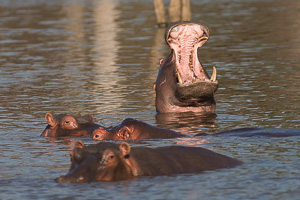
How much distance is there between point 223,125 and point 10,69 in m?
9.73

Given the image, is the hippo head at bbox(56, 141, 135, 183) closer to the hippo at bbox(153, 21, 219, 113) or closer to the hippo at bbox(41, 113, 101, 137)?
the hippo at bbox(41, 113, 101, 137)

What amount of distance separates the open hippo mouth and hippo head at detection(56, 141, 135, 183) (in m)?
4.58

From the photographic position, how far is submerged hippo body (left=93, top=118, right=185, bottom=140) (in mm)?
9141

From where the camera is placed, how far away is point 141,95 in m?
14.2

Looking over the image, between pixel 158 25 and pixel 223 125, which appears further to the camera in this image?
pixel 158 25

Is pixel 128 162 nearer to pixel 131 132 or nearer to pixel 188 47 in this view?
pixel 131 132

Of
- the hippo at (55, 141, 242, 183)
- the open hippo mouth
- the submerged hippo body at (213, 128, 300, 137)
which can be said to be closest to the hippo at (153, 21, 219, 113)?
the open hippo mouth

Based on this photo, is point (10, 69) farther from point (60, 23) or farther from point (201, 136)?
point (60, 23)

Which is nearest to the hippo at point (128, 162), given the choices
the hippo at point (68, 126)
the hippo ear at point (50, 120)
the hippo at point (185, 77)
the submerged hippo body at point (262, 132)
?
the submerged hippo body at point (262, 132)

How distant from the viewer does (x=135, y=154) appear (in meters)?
7.05

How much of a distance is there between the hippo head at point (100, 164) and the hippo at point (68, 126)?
9.58 feet

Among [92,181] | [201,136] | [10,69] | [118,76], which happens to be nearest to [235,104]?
[201,136]

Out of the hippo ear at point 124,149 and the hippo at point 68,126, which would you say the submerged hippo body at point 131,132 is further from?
the hippo ear at point 124,149

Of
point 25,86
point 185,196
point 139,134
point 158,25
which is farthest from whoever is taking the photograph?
point 158,25
